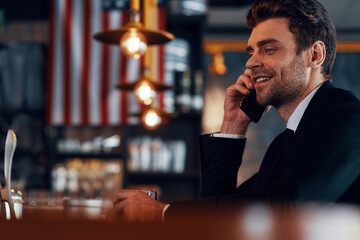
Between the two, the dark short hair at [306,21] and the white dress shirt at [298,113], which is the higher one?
the dark short hair at [306,21]

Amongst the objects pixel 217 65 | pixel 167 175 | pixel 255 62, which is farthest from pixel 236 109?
pixel 217 65

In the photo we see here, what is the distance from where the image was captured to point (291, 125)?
5.01 ft

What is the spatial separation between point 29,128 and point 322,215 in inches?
205

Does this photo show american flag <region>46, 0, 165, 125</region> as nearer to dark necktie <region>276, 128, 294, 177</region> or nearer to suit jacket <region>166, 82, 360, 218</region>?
dark necktie <region>276, 128, 294, 177</region>

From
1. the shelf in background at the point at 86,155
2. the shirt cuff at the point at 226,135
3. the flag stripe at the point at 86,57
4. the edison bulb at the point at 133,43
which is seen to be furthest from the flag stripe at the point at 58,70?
the shirt cuff at the point at 226,135

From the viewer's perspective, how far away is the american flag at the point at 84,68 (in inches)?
200

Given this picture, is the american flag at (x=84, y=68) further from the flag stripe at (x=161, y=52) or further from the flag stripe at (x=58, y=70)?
the flag stripe at (x=161, y=52)

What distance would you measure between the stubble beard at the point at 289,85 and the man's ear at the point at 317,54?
0.12 ft

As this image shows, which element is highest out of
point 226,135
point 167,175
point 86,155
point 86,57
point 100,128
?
point 86,57

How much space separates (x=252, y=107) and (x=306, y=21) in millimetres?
400

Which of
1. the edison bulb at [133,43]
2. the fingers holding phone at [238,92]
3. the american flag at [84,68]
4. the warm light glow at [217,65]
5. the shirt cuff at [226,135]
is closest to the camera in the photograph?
the shirt cuff at [226,135]

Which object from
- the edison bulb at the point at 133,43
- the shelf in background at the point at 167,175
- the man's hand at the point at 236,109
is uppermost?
the edison bulb at the point at 133,43

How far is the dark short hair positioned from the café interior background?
10.9ft

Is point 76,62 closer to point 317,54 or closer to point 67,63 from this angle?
point 67,63
